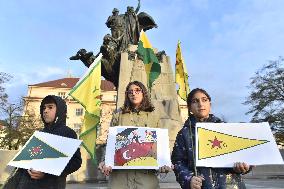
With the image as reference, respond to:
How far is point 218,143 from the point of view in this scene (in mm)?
3061

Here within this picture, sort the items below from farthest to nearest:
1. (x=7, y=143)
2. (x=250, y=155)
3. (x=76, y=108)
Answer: (x=76, y=108)
(x=7, y=143)
(x=250, y=155)

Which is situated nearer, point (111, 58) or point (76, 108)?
point (111, 58)

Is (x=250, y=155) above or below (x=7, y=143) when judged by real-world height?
below

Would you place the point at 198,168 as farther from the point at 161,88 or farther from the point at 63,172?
the point at 161,88

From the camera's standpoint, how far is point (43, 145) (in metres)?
3.41

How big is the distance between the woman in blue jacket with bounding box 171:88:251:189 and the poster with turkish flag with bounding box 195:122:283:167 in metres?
0.07

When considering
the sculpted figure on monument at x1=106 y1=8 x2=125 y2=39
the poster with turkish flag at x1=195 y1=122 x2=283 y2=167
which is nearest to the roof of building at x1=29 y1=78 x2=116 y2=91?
the sculpted figure on monument at x1=106 y1=8 x2=125 y2=39

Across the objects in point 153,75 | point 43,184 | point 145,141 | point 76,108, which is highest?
point 76,108

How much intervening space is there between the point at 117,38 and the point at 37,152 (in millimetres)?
9868

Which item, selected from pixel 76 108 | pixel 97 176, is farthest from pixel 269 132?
pixel 76 108

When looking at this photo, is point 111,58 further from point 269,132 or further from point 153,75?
point 269,132

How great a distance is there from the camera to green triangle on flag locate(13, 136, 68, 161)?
10.8 ft

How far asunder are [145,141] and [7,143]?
3048 centimetres

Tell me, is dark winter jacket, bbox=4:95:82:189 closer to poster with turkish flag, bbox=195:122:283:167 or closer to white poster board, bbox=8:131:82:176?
white poster board, bbox=8:131:82:176
